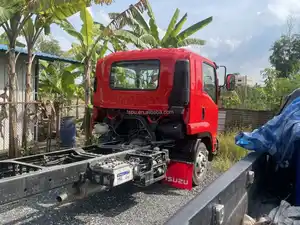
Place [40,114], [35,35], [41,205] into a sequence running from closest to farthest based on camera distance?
[41,205], [35,35], [40,114]

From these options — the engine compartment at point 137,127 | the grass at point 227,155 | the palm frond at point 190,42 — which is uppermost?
the palm frond at point 190,42

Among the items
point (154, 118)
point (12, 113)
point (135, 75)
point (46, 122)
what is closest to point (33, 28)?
point (12, 113)

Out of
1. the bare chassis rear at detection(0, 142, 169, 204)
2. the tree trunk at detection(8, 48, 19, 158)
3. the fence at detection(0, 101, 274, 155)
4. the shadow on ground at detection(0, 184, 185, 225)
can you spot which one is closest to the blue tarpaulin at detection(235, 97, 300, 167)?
the bare chassis rear at detection(0, 142, 169, 204)

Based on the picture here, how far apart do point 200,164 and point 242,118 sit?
7206 mm

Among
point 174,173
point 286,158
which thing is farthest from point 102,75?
point 286,158

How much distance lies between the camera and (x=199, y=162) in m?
6.28

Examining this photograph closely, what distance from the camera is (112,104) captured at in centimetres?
623

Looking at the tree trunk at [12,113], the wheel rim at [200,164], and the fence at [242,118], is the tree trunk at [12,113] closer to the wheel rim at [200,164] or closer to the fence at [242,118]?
the wheel rim at [200,164]

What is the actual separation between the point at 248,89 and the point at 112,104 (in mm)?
14030

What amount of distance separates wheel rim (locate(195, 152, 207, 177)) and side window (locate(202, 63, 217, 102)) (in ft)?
4.29

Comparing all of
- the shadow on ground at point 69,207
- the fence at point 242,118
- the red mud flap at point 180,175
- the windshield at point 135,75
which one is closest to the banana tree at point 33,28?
the windshield at point 135,75

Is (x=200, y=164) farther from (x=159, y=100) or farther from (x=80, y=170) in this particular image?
(x=80, y=170)

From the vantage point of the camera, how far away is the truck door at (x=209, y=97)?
6277mm

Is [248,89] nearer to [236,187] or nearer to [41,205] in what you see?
[41,205]
